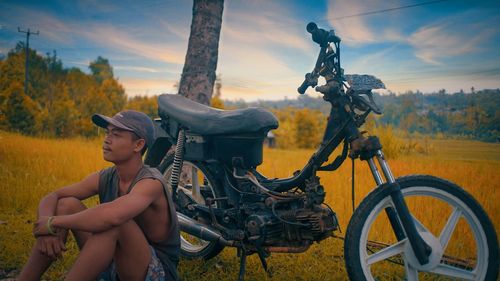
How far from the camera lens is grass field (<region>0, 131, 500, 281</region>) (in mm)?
3336

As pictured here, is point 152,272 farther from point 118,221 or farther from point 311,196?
point 311,196

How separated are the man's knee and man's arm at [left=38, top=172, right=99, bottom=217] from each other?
0.09 ft

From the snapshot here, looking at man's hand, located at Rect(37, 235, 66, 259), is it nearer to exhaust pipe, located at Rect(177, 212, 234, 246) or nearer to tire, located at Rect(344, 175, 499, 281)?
exhaust pipe, located at Rect(177, 212, 234, 246)

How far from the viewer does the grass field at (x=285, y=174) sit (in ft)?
10.9

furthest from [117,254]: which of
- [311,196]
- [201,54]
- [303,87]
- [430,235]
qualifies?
[201,54]

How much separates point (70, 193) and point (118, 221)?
59 centimetres

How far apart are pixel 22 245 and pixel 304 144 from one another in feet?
56.2

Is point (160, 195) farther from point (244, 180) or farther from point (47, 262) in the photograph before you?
point (244, 180)

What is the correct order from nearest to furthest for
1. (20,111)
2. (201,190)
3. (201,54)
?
(201,190)
(201,54)
(20,111)

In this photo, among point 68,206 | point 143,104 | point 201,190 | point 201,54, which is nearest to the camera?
point 68,206

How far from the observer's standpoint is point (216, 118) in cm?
297

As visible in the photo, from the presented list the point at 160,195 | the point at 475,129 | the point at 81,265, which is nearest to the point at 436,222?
the point at 475,129

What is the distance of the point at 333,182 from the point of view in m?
5.52

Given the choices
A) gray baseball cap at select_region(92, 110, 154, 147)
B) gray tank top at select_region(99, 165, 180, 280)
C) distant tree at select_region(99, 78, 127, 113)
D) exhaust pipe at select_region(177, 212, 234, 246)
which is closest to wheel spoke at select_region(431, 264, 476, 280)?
exhaust pipe at select_region(177, 212, 234, 246)
